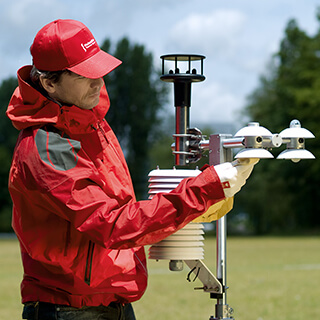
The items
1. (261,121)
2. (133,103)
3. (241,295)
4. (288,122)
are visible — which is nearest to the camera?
(241,295)

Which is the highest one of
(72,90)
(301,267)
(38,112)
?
(72,90)

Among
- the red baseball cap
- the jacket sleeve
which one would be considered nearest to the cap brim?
the red baseball cap

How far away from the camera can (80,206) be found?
2.67 m

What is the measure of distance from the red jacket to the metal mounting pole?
192 millimetres

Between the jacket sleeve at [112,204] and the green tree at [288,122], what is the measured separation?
43.6 m

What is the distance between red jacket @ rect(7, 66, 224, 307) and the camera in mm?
2654

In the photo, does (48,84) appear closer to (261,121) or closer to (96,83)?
(96,83)

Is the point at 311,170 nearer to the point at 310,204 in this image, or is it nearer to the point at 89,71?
the point at 310,204

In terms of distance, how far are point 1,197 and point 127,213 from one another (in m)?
59.9

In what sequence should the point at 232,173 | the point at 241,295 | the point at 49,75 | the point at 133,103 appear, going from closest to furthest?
the point at 232,173, the point at 49,75, the point at 241,295, the point at 133,103

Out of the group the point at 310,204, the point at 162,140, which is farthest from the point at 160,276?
the point at 162,140

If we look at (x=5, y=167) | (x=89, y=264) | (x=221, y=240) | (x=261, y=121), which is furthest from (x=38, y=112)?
(x=5, y=167)

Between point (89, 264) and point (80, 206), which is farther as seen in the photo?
point (89, 264)

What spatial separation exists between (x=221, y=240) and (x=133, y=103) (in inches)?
2243
